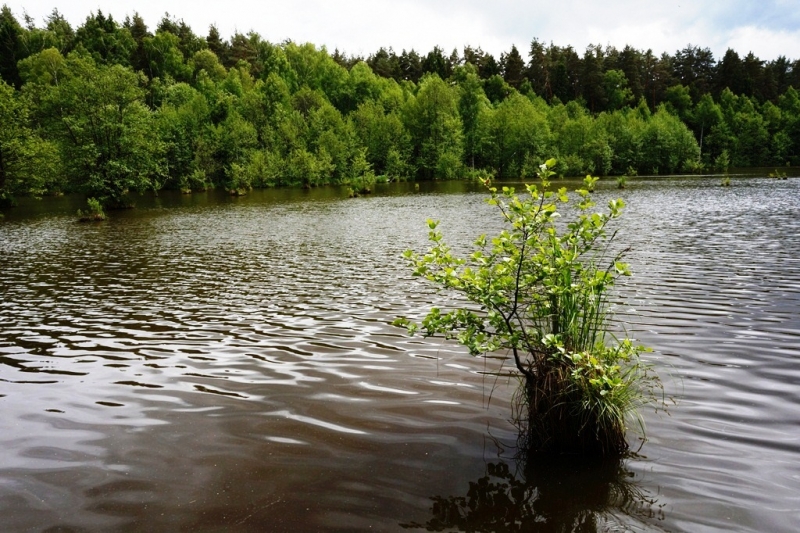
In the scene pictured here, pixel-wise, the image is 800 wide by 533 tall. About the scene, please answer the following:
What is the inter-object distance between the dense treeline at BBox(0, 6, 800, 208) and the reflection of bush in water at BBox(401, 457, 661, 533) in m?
54.7

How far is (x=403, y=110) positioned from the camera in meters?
118

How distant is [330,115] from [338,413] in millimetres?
107212

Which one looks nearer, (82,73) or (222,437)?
(222,437)

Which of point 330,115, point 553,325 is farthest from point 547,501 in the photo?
point 330,115

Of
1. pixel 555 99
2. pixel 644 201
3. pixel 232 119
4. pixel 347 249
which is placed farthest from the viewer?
pixel 555 99

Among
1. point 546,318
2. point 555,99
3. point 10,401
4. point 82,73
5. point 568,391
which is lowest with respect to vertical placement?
point 10,401

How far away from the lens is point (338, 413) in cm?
740

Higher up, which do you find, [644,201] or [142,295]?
[644,201]

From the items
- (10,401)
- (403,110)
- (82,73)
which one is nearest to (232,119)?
(403,110)

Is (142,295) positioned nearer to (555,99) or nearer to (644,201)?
(644,201)

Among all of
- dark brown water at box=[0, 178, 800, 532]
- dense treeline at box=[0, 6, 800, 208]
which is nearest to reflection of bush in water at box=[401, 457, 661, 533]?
dark brown water at box=[0, 178, 800, 532]

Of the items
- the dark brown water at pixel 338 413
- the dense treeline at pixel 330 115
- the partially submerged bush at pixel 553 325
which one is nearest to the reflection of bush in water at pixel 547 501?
the dark brown water at pixel 338 413

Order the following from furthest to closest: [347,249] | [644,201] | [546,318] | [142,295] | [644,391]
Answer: [644,201]
[347,249]
[142,295]
[644,391]
[546,318]

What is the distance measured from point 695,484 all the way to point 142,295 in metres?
15.7
